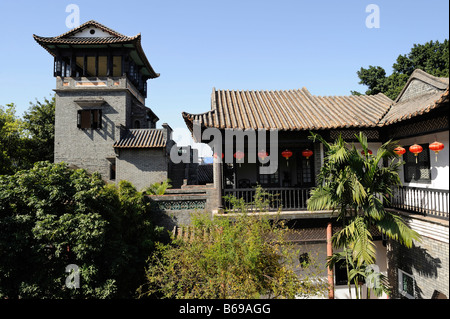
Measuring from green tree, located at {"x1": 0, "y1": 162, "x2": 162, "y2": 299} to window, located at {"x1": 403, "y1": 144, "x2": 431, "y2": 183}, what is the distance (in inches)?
355

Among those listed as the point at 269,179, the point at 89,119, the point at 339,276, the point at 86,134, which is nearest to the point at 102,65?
the point at 89,119

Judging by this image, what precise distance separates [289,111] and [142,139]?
10326 mm

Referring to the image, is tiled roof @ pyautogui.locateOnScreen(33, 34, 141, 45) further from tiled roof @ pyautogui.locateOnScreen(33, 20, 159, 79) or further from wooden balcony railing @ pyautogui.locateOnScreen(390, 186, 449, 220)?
wooden balcony railing @ pyautogui.locateOnScreen(390, 186, 449, 220)

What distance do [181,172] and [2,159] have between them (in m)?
11.1

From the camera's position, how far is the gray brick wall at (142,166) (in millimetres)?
15508

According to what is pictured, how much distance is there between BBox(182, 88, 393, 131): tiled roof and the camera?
7.71 m

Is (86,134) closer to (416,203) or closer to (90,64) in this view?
(90,64)

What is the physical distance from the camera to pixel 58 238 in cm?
724

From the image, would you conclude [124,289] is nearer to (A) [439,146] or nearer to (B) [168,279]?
(B) [168,279]

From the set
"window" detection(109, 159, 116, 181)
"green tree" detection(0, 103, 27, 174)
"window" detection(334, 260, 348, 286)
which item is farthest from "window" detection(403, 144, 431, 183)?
"green tree" detection(0, 103, 27, 174)
